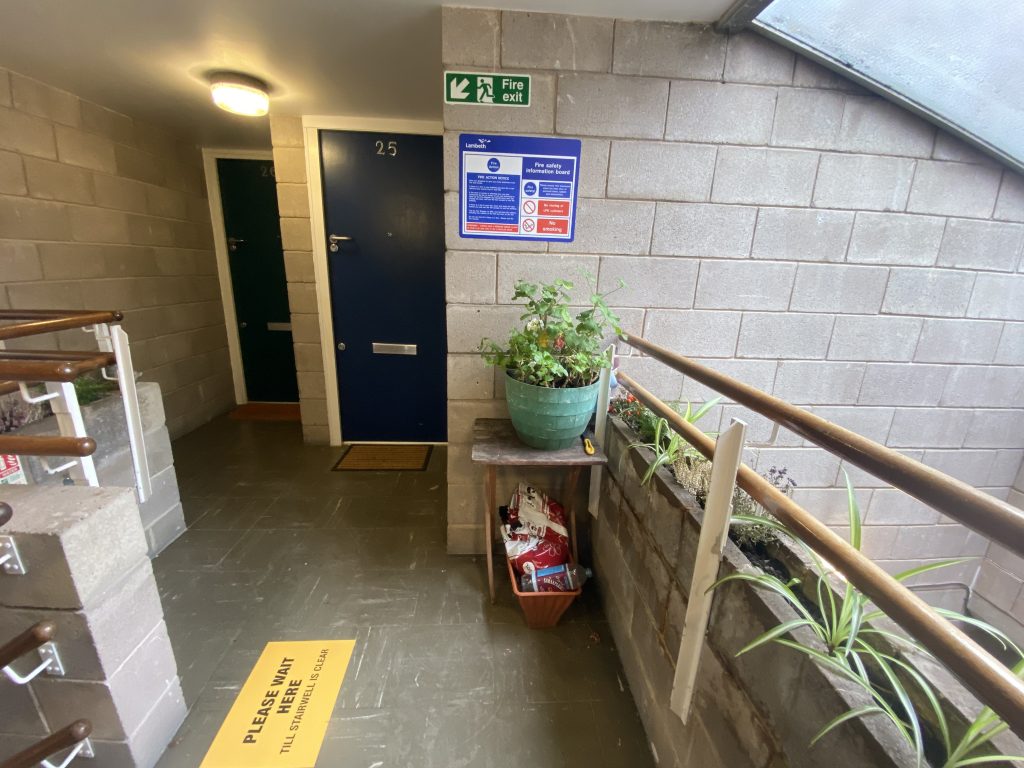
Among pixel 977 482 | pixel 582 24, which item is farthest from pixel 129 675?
pixel 977 482

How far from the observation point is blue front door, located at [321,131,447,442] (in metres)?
2.72

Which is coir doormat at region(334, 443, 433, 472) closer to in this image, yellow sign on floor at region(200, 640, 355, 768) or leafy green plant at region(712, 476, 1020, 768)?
yellow sign on floor at region(200, 640, 355, 768)

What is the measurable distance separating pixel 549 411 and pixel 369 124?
7.59 feet

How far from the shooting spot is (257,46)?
5.92 feet

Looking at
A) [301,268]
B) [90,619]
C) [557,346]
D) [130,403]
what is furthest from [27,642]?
[301,268]

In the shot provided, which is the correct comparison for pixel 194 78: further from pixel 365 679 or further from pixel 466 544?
pixel 365 679

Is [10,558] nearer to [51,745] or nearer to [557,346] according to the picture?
[51,745]

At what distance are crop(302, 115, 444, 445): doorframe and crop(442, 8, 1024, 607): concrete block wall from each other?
132 centimetres

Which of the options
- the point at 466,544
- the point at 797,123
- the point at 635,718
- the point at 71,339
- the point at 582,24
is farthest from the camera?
the point at 71,339

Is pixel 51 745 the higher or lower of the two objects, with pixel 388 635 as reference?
higher

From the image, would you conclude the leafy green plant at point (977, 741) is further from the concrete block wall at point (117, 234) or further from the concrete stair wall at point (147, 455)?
the concrete block wall at point (117, 234)

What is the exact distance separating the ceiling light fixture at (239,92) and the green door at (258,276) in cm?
120

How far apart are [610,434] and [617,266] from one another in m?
0.67

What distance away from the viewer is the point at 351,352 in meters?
3.01
